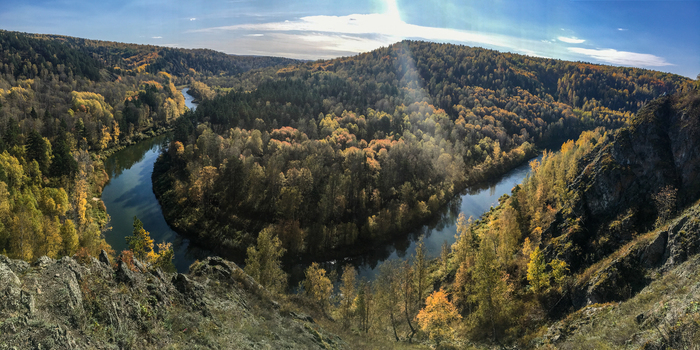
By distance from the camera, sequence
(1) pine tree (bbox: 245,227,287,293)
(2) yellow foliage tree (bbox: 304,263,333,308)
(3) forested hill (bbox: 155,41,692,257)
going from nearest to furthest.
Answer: (1) pine tree (bbox: 245,227,287,293), (2) yellow foliage tree (bbox: 304,263,333,308), (3) forested hill (bbox: 155,41,692,257)

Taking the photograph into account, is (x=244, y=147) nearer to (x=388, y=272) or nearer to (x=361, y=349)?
(x=388, y=272)

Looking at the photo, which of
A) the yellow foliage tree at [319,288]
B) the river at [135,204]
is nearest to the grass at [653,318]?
the yellow foliage tree at [319,288]

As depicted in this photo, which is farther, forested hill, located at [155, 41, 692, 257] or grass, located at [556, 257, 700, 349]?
forested hill, located at [155, 41, 692, 257]

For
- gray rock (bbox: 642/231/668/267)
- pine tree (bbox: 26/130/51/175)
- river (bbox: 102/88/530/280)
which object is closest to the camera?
gray rock (bbox: 642/231/668/267)

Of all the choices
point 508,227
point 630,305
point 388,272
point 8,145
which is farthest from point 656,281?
point 8,145

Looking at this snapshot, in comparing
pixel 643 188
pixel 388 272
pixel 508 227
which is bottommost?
pixel 388 272

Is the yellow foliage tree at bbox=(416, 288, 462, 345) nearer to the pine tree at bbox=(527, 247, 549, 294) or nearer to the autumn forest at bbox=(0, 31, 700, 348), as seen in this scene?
the autumn forest at bbox=(0, 31, 700, 348)

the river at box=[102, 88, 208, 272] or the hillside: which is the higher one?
the hillside

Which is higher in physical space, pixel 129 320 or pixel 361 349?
pixel 129 320

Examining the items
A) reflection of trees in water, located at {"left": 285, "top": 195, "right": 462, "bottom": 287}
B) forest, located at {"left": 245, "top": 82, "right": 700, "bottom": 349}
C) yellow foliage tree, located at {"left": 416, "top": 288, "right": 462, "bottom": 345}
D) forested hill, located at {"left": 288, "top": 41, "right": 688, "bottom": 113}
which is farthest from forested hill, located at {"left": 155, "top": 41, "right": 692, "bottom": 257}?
yellow foliage tree, located at {"left": 416, "top": 288, "right": 462, "bottom": 345}
